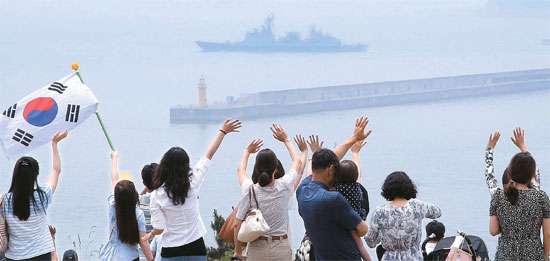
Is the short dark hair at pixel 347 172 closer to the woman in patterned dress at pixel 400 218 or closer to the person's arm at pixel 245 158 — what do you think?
the woman in patterned dress at pixel 400 218

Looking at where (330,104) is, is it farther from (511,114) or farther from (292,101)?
(511,114)

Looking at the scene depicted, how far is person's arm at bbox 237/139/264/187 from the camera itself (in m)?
3.87

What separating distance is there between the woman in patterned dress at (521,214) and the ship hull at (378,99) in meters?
78.1

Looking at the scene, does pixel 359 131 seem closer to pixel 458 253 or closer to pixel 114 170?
pixel 458 253

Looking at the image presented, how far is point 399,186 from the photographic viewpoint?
11.7 ft

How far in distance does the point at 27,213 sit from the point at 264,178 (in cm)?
104

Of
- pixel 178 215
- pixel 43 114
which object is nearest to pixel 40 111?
pixel 43 114

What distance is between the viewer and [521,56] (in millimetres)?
131250

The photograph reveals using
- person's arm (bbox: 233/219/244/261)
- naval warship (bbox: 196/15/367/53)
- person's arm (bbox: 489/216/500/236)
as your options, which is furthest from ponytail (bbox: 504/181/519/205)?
naval warship (bbox: 196/15/367/53)

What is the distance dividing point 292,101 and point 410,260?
85.9 meters

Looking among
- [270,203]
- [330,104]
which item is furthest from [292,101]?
[270,203]

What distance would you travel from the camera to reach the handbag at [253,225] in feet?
12.2

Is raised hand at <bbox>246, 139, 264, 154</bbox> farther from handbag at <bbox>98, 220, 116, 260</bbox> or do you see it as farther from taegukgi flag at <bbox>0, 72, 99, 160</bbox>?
taegukgi flag at <bbox>0, 72, 99, 160</bbox>

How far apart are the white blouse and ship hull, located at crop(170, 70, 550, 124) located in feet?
256
